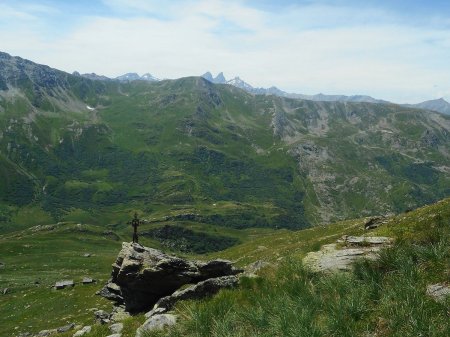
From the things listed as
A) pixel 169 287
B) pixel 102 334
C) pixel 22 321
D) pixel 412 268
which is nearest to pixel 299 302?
pixel 412 268

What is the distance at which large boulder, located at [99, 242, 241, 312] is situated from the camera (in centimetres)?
2836

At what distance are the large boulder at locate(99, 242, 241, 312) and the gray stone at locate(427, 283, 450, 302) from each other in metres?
16.5

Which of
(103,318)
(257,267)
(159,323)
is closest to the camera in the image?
(159,323)

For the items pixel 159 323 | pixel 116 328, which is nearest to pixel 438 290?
pixel 159 323

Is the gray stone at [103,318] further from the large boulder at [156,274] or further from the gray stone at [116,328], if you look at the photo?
the gray stone at [116,328]

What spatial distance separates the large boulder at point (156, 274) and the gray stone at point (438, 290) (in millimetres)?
16464

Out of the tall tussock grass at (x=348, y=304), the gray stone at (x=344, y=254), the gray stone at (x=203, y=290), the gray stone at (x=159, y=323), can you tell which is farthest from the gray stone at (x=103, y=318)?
the tall tussock grass at (x=348, y=304)

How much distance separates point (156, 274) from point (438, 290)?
20.1 meters

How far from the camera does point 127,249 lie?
32.5m

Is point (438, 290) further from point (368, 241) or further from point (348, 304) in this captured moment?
point (368, 241)

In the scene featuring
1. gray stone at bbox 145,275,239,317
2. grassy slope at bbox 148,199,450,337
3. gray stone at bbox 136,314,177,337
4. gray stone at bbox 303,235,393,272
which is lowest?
gray stone at bbox 145,275,239,317

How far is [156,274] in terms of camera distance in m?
28.9

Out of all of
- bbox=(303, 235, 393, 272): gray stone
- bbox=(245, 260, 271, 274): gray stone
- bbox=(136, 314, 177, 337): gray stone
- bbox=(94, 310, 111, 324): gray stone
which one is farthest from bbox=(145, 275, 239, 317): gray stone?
bbox=(94, 310, 111, 324): gray stone

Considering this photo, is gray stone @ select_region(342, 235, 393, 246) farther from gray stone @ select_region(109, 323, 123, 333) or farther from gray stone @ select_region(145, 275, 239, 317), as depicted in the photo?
gray stone @ select_region(109, 323, 123, 333)
